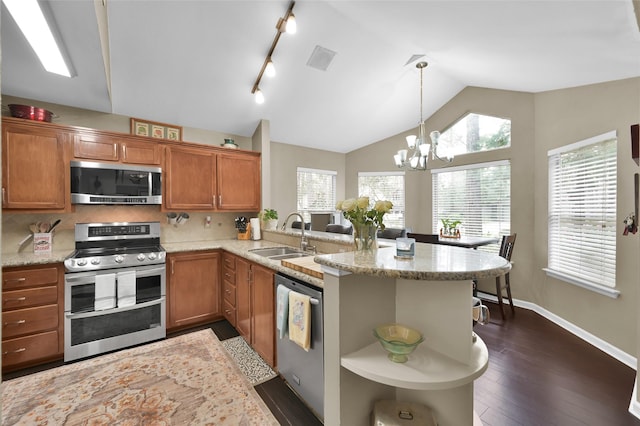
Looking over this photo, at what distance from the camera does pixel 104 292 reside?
2793mm

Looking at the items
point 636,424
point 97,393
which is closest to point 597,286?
point 636,424

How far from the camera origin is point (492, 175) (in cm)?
438

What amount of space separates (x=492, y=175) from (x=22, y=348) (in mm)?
5680

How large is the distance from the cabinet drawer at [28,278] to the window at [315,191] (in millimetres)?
3470

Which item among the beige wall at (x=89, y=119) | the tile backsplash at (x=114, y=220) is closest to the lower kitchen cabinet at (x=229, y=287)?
the tile backsplash at (x=114, y=220)

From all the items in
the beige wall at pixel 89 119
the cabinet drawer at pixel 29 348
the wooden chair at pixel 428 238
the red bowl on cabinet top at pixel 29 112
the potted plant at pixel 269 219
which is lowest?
the cabinet drawer at pixel 29 348

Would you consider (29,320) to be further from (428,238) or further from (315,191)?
(315,191)

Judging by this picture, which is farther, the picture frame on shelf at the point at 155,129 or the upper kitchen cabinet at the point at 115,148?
the picture frame on shelf at the point at 155,129

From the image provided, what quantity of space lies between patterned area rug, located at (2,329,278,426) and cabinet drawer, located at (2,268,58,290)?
4.01 feet

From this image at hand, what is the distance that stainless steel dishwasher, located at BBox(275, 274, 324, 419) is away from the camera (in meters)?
1.95

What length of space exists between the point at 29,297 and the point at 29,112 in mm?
1732

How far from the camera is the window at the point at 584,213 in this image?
291 centimetres

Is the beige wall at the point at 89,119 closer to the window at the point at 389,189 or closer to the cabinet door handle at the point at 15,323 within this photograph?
the cabinet door handle at the point at 15,323

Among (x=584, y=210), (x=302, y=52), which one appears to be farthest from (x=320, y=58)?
(x=584, y=210)
